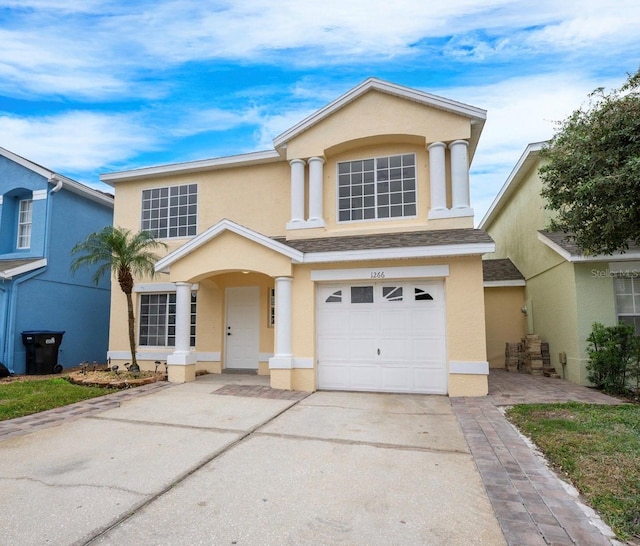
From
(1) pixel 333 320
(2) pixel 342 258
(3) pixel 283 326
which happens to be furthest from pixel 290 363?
(2) pixel 342 258

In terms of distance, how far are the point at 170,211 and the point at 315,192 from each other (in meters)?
5.31

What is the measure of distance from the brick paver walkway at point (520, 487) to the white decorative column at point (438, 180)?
4.54 meters

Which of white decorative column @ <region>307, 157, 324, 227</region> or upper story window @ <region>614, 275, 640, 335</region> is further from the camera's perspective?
white decorative column @ <region>307, 157, 324, 227</region>

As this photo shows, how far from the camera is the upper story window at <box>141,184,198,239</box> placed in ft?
42.0

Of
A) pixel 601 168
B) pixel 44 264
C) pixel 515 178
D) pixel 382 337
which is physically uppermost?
pixel 515 178

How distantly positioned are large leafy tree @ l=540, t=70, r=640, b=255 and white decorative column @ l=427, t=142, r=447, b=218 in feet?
7.28

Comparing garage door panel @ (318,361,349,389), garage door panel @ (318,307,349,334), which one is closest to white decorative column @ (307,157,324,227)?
garage door panel @ (318,307,349,334)

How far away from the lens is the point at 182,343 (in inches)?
411

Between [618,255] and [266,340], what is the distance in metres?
9.31

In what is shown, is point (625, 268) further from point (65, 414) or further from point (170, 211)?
point (170, 211)

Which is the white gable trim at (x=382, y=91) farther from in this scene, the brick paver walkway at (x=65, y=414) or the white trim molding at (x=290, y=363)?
the brick paver walkway at (x=65, y=414)

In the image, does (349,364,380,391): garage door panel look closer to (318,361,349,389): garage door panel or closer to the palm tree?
(318,361,349,389): garage door panel

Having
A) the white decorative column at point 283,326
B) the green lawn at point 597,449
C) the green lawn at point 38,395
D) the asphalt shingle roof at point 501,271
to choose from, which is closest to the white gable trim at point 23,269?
the green lawn at point 38,395

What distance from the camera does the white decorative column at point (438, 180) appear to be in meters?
9.78
